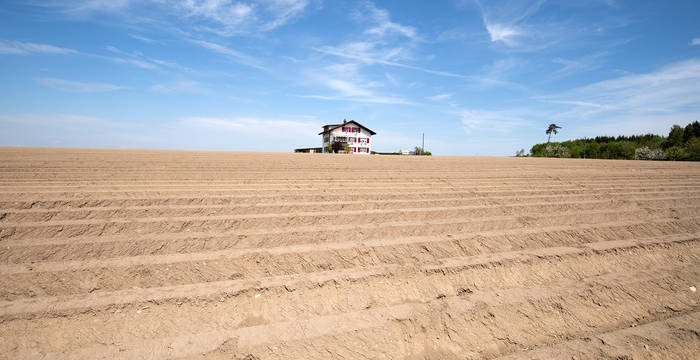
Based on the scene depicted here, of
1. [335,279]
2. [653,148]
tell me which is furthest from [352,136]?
[335,279]

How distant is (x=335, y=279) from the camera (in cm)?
286

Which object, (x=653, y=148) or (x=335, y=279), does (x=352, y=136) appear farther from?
(x=335, y=279)

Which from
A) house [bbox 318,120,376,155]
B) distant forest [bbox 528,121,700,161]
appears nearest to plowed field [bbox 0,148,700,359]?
distant forest [bbox 528,121,700,161]

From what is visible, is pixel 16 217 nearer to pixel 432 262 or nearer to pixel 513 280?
pixel 432 262

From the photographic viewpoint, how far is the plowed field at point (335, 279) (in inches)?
84.9

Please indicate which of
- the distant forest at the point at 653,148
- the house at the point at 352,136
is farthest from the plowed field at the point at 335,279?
the house at the point at 352,136

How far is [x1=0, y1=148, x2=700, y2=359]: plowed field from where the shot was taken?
216 centimetres

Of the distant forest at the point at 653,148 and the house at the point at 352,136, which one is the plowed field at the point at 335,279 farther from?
the house at the point at 352,136

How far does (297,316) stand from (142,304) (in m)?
1.20

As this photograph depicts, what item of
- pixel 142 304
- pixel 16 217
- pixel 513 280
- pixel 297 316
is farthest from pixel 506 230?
pixel 16 217

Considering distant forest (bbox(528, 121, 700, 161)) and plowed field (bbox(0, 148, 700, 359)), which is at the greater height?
distant forest (bbox(528, 121, 700, 161))

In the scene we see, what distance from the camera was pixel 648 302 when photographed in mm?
2742

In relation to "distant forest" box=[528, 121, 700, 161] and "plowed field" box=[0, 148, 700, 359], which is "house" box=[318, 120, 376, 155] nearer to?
"distant forest" box=[528, 121, 700, 161]

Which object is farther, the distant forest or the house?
the house
